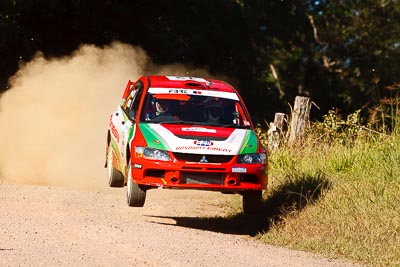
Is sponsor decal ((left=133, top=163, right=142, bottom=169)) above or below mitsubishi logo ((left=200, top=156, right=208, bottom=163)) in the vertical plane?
below

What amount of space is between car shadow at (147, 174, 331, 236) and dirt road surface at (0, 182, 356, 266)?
4 cm

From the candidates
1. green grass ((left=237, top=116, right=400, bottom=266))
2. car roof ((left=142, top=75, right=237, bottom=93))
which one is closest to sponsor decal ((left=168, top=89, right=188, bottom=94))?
car roof ((left=142, top=75, right=237, bottom=93))

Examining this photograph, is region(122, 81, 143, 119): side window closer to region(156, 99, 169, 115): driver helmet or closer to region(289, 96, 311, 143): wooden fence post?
region(156, 99, 169, 115): driver helmet

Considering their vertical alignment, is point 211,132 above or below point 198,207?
above

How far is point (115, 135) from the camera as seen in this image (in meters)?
16.1

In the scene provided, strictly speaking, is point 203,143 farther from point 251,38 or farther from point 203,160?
point 251,38

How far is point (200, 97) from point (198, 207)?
2068mm

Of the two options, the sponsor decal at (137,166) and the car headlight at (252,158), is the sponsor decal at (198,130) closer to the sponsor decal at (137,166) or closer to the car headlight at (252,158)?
the car headlight at (252,158)

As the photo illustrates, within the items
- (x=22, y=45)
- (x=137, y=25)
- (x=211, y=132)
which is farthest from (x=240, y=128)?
(x=137, y=25)

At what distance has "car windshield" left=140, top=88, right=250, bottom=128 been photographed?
571 inches

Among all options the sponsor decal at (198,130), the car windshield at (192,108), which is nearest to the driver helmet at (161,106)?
the car windshield at (192,108)

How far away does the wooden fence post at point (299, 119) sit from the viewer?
1848cm

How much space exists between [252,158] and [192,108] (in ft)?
4.69

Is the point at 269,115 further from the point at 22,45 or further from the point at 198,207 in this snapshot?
the point at 198,207
